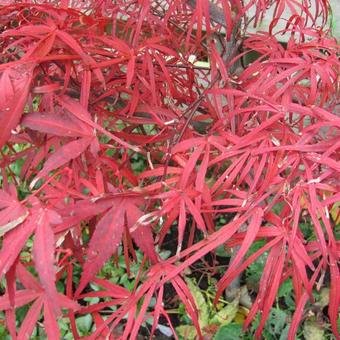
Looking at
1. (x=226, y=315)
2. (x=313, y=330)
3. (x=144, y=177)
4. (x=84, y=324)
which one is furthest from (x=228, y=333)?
(x=144, y=177)

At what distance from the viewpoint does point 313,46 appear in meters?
0.92

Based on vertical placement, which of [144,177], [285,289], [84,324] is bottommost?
[84,324]

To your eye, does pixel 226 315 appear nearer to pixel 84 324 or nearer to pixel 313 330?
pixel 313 330

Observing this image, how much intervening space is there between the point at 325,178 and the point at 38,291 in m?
0.41

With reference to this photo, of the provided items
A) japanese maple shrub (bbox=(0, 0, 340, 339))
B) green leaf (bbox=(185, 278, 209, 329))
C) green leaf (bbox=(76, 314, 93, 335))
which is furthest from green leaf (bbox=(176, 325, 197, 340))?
japanese maple shrub (bbox=(0, 0, 340, 339))

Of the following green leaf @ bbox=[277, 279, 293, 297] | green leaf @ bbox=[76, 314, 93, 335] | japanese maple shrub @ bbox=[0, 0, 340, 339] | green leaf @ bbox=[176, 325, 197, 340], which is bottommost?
green leaf @ bbox=[76, 314, 93, 335]

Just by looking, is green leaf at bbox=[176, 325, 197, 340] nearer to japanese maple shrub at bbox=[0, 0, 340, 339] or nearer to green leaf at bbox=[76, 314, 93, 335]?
green leaf at bbox=[76, 314, 93, 335]

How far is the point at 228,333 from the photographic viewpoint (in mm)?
1340

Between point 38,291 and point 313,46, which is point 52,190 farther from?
point 313,46

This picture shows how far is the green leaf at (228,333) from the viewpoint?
4.39 feet

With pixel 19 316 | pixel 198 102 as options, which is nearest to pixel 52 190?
pixel 198 102

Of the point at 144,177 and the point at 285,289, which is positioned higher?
the point at 144,177

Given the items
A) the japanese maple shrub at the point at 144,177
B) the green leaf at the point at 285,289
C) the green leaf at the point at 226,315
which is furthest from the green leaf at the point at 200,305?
the japanese maple shrub at the point at 144,177

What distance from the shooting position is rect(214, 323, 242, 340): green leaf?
1337 mm
